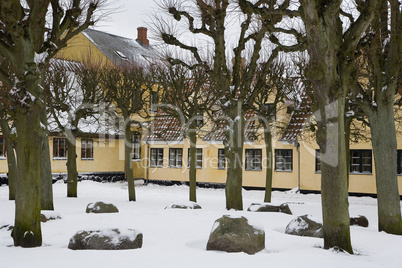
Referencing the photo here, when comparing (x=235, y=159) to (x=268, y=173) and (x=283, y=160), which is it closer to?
(x=268, y=173)

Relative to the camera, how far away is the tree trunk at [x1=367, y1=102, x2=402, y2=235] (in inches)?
438

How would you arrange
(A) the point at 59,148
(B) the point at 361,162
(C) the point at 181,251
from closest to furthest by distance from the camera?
(C) the point at 181,251
(B) the point at 361,162
(A) the point at 59,148

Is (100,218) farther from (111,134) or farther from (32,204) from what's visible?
(111,134)

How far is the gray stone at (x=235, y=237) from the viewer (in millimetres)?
7840

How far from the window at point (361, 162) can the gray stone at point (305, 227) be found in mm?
18215

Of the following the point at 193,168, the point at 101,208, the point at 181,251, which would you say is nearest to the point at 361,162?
the point at 193,168

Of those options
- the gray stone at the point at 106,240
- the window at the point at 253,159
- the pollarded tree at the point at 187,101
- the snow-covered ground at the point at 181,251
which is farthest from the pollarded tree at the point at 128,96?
the gray stone at the point at 106,240

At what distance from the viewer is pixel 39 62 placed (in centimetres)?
827

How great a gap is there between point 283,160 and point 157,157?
35.8 feet

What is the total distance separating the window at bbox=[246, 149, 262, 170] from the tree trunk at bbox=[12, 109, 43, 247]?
2386cm

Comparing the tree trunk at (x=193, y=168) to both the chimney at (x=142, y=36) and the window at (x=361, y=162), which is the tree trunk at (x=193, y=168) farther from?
the chimney at (x=142, y=36)

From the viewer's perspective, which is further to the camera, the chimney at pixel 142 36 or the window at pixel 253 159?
the chimney at pixel 142 36

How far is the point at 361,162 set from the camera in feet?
89.7

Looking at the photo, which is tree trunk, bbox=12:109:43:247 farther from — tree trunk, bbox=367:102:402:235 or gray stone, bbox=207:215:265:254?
tree trunk, bbox=367:102:402:235
